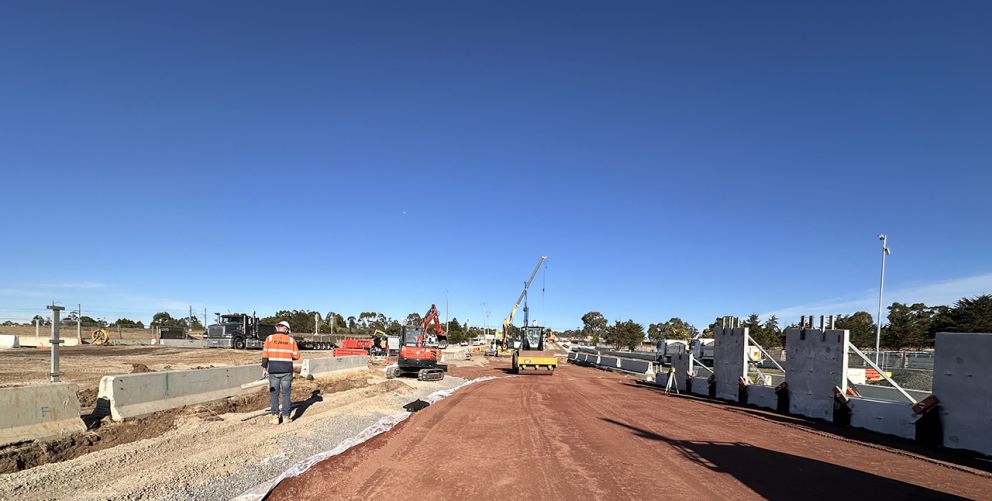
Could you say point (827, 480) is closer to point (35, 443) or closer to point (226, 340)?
point (35, 443)

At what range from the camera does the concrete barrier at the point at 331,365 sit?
68.5 feet

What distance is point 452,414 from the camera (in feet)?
41.3

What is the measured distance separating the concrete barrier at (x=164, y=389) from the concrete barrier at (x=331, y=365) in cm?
633

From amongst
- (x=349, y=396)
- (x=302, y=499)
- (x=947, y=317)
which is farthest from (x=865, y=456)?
(x=947, y=317)

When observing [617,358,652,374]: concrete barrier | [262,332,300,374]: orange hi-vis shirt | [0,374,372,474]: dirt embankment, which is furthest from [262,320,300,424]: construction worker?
[617,358,652,374]: concrete barrier

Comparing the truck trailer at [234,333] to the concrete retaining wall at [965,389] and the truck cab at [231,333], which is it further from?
the concrete retaining wall at [965,389]

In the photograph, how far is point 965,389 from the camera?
380 inches

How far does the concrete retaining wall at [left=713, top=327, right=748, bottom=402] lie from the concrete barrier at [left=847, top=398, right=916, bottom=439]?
16.4 ft

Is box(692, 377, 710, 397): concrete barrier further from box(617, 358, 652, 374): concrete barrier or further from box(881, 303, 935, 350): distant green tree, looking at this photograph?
box(881, 303, 935, 350): distant green tree

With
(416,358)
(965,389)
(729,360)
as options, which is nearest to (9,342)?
(416,358)

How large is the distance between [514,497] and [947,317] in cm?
5234

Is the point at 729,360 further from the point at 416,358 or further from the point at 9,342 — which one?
the point at 9,342

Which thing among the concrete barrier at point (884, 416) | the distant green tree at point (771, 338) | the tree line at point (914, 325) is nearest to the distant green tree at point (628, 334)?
the tree line at point (914, 325)

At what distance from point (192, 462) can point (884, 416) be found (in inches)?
500
